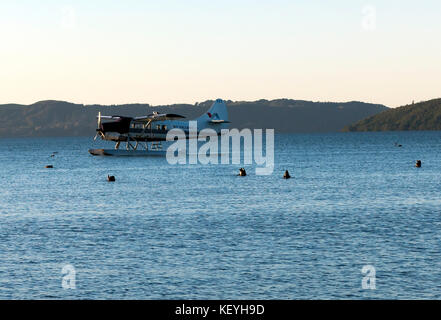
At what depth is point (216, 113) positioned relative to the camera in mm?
133125

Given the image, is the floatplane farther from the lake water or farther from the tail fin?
the lake water

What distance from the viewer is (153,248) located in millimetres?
29703

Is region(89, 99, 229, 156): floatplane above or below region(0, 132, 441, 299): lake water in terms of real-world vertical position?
above

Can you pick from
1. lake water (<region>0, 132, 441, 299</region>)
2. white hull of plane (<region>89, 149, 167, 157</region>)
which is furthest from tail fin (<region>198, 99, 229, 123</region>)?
lake water (<region>0, 132, 441, 299</region>)

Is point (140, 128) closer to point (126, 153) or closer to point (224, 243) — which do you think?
point (126, 153)

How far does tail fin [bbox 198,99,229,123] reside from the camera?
428 ft

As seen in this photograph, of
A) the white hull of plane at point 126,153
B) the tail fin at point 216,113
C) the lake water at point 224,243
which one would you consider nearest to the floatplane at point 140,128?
the white hull of plane at point 126,153

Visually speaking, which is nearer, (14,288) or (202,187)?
(14,288)

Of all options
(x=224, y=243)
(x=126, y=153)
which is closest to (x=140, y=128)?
(x=126, y=153)

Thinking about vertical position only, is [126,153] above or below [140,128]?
below

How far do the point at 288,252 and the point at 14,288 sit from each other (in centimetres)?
1190

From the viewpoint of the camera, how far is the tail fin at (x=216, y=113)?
130375 mm
